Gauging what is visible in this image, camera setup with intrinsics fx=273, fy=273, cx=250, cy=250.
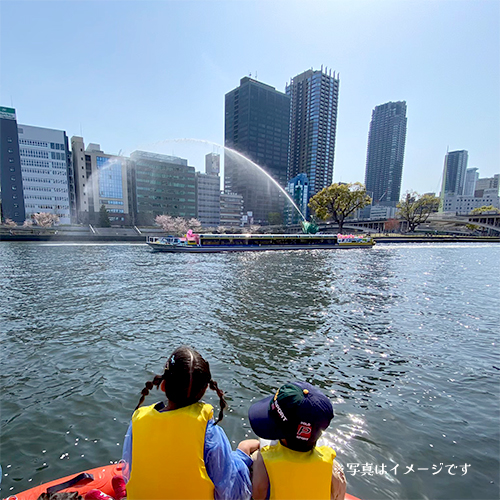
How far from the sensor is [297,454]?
2318 mm

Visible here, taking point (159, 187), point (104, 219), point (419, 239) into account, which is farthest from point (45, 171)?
point (419, 239)

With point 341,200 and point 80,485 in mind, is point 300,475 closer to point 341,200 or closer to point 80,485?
point 80,485

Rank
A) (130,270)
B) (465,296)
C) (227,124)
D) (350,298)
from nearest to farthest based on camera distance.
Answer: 1. (350,298)
2. (465,296)
3. (130,270)
4. (227,124)

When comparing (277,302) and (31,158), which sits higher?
(31,158)

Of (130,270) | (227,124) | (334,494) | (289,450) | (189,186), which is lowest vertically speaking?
(130,270)

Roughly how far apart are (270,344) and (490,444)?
5.90 metres

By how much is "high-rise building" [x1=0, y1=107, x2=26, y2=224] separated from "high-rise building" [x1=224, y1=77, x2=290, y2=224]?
342 feet

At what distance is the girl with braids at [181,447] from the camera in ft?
7.48

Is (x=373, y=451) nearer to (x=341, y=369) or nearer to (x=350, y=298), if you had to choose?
(x=341, y=369)

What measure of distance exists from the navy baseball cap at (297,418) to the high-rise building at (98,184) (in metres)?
128

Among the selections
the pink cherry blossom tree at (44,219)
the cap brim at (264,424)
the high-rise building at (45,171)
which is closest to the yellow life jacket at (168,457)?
the cap brim at (264,424)

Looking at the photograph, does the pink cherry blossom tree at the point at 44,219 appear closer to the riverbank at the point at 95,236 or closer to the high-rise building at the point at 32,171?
the riverbank at the point at 95,236

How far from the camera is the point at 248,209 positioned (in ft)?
582

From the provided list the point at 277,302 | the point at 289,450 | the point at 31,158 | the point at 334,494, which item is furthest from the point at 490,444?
the point at 31,158
